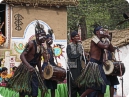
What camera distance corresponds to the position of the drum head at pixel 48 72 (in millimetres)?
8188

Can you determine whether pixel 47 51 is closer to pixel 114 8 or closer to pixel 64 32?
pixel 64 32

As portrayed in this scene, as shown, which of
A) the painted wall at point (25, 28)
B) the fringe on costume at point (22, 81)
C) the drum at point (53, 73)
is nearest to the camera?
the fringe on costume at point (22, 81)

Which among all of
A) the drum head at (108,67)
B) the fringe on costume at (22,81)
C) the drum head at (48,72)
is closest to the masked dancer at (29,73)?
the fringe on costume at (22,81)

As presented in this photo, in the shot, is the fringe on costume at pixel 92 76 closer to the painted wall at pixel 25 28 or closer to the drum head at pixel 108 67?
the drum head at pixel 108 67

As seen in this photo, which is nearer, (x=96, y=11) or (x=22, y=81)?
(x=22, y=81)

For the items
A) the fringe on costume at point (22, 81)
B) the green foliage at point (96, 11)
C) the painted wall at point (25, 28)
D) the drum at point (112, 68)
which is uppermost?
the green foliage at point (96, 11)

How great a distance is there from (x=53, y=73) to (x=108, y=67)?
52.2 inches

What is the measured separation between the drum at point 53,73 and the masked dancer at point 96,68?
498mm

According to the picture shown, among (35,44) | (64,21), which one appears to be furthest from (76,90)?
(64,21)

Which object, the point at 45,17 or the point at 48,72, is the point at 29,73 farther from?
the point at 45,17

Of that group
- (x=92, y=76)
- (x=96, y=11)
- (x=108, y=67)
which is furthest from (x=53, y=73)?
(x=96, y=11)

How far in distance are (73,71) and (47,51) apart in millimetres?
903

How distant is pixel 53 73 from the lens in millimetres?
8164

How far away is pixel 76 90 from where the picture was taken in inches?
360
